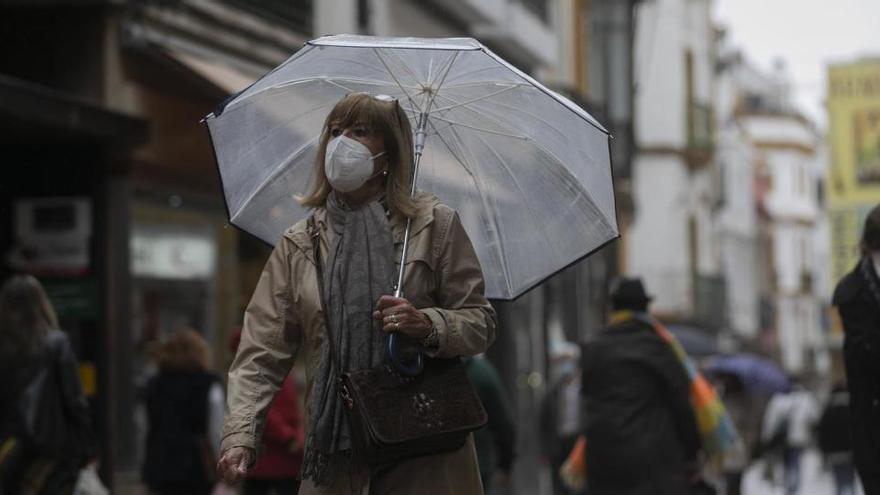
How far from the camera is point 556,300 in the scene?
28.8m

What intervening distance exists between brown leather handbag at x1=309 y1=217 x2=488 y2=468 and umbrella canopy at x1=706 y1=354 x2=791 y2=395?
1447 cm

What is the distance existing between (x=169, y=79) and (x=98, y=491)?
5.08m

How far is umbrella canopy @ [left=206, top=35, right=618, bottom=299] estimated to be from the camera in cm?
639

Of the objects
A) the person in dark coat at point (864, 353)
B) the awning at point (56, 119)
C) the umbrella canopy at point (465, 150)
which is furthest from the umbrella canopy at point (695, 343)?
the umbrella canopy at point (465, 150)

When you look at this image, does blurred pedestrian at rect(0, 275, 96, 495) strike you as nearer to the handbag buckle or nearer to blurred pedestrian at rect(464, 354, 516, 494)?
blurred pedestrian at rect(464, 354, 516, 494)

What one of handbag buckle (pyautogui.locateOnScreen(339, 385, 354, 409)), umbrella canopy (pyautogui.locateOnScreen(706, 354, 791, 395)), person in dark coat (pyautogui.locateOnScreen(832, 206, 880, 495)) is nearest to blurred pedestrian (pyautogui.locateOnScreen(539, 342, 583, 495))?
umbrella canopy (pyautogui.locateOnScreen(706, 354, 791, 395))

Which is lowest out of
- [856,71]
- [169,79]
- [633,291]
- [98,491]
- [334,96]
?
[98,491]

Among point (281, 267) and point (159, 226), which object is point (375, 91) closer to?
point (281, 267)

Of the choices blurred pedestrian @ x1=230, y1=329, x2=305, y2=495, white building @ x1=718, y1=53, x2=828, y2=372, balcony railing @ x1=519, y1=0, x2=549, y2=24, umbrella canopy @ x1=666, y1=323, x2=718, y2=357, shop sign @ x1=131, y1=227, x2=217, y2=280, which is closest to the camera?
blurred pedestrian @ x1=230, y1=329, x2=305, y2=495

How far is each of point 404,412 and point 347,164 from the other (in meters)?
0.72

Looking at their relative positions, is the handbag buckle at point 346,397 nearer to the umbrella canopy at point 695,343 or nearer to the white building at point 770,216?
the umbrella canopy at point 695,343

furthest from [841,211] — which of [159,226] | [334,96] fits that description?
[334,96]

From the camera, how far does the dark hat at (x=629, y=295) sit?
10.0 m

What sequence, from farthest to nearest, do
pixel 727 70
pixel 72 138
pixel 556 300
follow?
pixel 727 70 → pixel 556 300 → pixel 72 138
